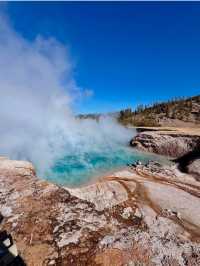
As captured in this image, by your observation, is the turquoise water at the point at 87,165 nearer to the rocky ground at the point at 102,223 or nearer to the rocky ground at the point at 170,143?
the rocky ground at the point at 170,143

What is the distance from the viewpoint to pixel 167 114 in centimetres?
6788

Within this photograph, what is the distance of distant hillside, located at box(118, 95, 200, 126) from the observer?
6261cm

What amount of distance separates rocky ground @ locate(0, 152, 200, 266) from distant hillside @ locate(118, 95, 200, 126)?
46.9 m

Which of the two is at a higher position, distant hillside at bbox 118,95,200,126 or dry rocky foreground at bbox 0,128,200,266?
distant hillside at bbox 118,95,200,126

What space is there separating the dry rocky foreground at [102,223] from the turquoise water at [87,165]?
5.00m

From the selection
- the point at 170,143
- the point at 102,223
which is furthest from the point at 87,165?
the point at 102,223

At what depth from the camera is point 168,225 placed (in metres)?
10.2

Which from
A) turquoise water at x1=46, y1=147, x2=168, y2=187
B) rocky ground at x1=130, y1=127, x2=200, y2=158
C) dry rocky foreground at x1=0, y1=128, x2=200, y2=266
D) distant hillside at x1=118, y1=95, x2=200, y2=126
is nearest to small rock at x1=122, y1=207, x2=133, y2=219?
dry rocky foreground at x1=0, y1=128, x2=200, y2=266

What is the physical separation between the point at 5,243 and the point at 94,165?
1811cm

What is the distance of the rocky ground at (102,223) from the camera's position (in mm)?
7543

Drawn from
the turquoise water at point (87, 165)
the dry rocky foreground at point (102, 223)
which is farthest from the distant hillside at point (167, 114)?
the dry rocky foreground at point (102, 223)

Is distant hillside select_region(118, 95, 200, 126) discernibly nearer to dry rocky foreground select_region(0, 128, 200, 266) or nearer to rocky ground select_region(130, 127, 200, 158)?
rocky ground select_region(130, 127, 200, 158)

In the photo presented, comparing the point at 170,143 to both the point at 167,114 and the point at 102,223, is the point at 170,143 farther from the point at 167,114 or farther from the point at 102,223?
the point at 167,114

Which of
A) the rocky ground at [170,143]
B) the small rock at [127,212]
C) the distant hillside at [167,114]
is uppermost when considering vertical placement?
the distant hillside at [167,114]
